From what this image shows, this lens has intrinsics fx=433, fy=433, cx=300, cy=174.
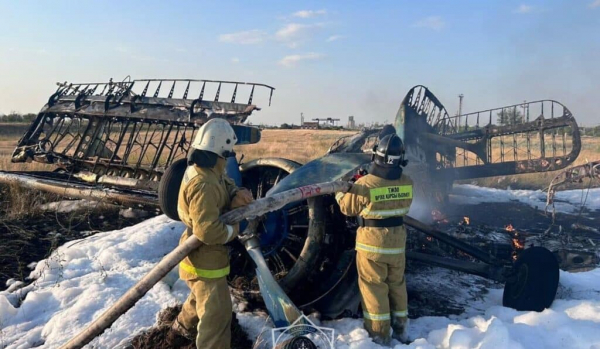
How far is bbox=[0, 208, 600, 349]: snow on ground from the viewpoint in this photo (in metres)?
3.76

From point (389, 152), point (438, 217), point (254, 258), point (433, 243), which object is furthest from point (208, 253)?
point (438, 217)

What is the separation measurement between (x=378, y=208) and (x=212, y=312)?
1740 mm

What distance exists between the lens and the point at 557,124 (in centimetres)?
1110

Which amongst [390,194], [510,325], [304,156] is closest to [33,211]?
[390,194]

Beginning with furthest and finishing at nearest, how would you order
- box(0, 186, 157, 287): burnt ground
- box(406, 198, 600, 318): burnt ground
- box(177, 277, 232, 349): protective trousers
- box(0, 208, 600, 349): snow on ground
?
box(0, 186, 157, 287): burnt ground
box(406, 198, 600, 318): burnt ground
box(0, 208, 600, 349): snow on ground
box(177, 277, 232, 349): protective trousers

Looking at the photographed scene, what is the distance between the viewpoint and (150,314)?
15.0 ft

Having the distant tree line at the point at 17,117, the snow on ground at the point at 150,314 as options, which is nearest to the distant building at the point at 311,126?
the distant tree line at the point at 17,117

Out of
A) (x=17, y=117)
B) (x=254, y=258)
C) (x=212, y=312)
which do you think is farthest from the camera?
(x=17, y=117)

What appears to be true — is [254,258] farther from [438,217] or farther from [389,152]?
[438,217]

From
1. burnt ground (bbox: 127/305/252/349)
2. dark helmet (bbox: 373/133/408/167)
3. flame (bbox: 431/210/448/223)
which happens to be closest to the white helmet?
dark helmet (bbox: 373/133/408/167)

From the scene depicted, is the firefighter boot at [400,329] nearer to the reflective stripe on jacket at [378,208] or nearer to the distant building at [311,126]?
the reflective stripe on jacket at [378,208]

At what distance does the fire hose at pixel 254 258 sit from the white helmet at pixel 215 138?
1.77ft

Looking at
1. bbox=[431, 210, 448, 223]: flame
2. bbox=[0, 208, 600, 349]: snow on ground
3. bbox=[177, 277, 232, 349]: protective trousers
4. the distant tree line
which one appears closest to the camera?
bbox=[177, 277, 232, 349]: protective trousers

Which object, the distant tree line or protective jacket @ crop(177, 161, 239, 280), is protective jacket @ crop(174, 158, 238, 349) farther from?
the distant tree line
